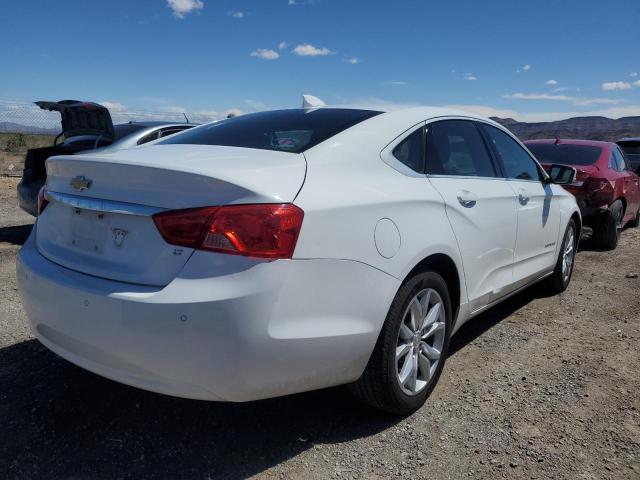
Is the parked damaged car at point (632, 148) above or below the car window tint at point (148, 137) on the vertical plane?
below

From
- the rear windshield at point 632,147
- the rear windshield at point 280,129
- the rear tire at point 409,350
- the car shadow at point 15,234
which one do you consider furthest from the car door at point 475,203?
the rear windshield at point 632,147

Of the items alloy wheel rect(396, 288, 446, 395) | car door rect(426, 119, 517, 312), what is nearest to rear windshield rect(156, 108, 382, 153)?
car door rect(426, 119, 517, 312)

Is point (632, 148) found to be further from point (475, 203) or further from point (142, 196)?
point (142, 196)

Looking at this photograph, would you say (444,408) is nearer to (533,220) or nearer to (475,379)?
(475,379)

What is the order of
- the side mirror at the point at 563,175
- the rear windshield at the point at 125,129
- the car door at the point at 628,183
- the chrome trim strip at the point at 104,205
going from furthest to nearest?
the car door at the point at 628,183 < the rear windshield at the point at 125,129 < the side mirror at the point at 563,175 < the chrome trim strip at the point at 104,205

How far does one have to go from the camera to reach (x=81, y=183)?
2.44m

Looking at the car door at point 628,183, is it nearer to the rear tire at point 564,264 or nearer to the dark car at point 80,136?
the rear tire at point 564,264

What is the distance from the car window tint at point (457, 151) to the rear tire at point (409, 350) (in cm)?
73

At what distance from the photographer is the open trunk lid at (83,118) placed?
6.67 meters

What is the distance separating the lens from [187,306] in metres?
2.00

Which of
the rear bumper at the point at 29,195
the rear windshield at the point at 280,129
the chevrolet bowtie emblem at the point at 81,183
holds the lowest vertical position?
the rear bumper at the point at 29,195

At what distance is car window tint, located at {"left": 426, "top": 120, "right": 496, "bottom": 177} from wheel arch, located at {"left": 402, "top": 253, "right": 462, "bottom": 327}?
1.67 feet

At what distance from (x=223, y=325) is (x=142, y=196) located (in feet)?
2.11

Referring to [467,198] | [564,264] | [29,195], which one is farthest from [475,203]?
[29,195]
